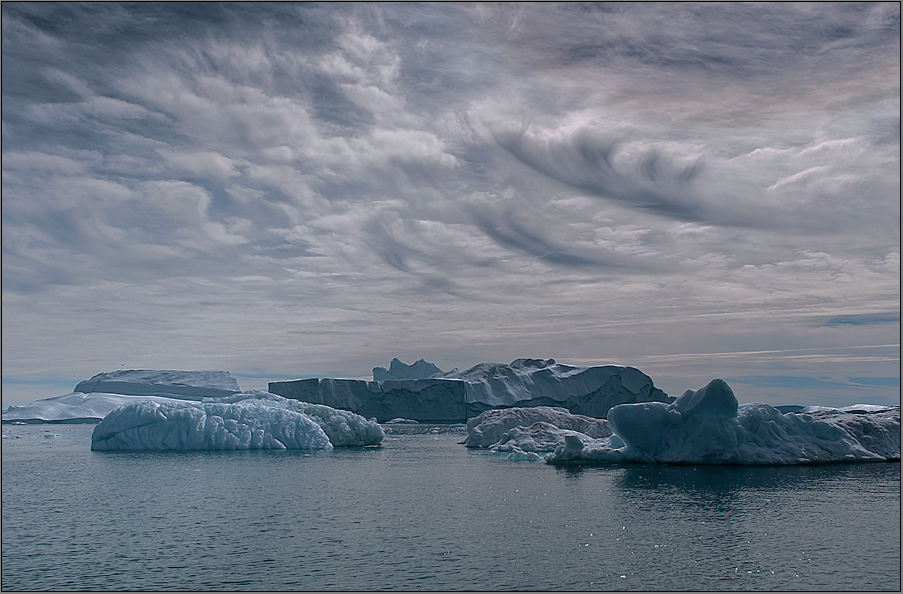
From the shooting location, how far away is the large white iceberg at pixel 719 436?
24.9 m

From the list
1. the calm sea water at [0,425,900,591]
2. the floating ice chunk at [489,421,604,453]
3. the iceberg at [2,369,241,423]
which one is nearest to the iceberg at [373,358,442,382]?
the iceberg at [2,369,241,423]

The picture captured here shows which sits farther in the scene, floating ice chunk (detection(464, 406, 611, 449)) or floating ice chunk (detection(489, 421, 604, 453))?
floating ice chunk (detection(464, 406, 611, 449))

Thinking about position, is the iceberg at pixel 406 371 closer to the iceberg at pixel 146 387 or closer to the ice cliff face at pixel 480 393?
the iceberg at pixel 146 387

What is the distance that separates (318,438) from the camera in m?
34.7

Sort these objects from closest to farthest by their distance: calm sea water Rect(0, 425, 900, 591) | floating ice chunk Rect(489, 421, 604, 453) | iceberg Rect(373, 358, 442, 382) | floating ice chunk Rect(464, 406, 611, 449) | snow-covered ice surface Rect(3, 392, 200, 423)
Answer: calm sea water Rect(0, 425, 900, 591), floating ice chunk Rect(489, 421, 604, 453), floating ice chunk Rect(464, 406, 611, 449), snow-covered ice surface Rect(3, 392, 200, 423), iceberg Rect(373, 358, 442, 382)

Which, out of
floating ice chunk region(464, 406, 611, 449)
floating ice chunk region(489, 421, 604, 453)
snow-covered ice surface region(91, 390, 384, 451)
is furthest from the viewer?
floating ice chunk region(464, 406, 611, 449)

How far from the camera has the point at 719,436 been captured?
24.9 meters

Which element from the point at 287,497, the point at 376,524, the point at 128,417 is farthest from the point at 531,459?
the point at 128,417

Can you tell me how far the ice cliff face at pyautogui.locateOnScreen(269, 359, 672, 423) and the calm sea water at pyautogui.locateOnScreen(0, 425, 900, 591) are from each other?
133ft

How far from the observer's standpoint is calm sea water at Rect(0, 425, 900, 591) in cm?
1084

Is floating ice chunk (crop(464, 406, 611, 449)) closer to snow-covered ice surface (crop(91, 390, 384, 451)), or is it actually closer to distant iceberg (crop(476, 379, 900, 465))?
snow-covered ice surface (crop(91, 390, 384, 451))

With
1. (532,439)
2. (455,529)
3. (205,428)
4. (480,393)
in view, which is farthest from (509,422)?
(480,393)

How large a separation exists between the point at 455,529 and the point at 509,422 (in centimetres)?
2447

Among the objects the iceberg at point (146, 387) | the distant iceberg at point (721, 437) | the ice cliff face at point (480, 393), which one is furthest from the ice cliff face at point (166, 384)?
the distant iceberg at point (721, 437)
